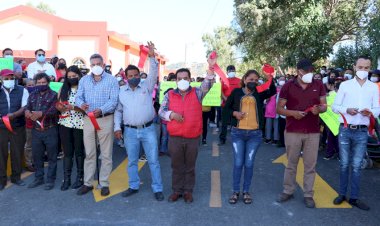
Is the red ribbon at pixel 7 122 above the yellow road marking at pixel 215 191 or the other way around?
above

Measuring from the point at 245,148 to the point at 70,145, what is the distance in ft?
9.34

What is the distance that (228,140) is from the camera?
1100 centimetres

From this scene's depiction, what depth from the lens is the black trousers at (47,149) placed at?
6.46 meters

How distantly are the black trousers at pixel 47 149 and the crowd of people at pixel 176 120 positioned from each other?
16 mm

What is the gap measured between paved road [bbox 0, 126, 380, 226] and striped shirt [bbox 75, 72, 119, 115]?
1400 millimetres

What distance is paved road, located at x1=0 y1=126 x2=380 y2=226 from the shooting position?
4.94 meters

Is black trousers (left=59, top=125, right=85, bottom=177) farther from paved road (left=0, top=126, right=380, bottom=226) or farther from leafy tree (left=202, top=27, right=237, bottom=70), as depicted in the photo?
leafy tree (left=202, top=27, right=237, bottom=70)

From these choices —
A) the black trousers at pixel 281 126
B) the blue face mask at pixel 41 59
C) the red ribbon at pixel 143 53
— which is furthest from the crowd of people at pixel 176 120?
the black trousers at pixel 281 126

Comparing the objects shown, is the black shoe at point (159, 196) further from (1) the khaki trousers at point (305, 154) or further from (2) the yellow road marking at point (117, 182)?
(1) the khaki trousers at point (305, 154)

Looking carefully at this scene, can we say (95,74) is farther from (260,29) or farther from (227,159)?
(260,29)

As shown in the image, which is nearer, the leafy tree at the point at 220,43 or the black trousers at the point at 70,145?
the black trousers at the point at 70,145

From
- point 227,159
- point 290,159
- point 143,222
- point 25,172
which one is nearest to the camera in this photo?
point 143,222

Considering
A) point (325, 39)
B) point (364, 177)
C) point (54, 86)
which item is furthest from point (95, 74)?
point (325, 39)

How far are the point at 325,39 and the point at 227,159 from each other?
10246 millimetres
